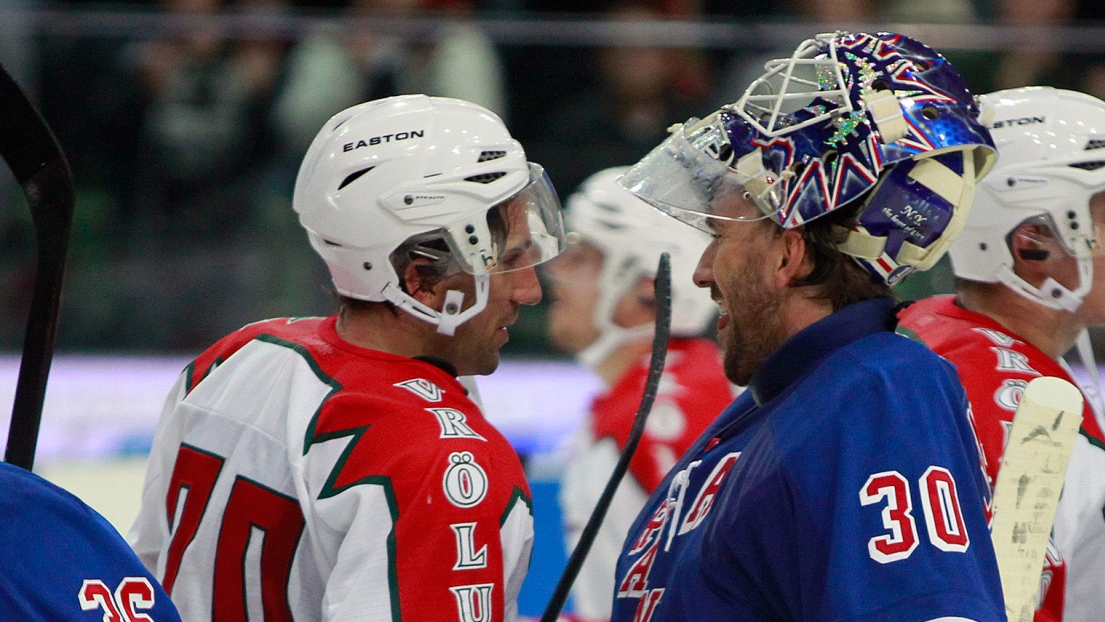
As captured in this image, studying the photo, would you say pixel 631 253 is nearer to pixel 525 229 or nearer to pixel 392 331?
pixel 525 229

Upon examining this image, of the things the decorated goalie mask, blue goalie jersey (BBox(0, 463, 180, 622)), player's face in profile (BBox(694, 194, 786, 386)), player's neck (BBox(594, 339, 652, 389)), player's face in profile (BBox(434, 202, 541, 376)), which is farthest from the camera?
player's neck (BBox(594, 339, 652, 389))

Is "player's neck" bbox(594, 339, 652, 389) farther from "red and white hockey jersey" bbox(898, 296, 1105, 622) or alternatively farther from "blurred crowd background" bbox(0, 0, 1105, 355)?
"blurred crowd background" bbox(0, 0, 1105, 355)

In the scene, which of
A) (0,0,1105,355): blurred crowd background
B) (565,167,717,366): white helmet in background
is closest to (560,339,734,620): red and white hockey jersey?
(565,167,717,366): white helmet in background

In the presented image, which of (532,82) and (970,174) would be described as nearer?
(970,174)

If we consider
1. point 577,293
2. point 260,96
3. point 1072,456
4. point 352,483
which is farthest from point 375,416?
point 260,96

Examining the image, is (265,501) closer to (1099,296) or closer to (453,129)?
(453,129)

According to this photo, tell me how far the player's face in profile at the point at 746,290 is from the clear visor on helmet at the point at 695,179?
0.01m

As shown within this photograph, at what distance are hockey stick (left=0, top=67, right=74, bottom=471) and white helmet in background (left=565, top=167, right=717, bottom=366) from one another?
86.2 inches

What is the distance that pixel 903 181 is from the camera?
1.90 meters

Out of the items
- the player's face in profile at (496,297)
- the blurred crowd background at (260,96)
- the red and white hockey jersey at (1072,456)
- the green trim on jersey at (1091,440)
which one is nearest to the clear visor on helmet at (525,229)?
the player's face in profile at (496,297)

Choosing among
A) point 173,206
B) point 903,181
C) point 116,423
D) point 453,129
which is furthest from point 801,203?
point 173,206

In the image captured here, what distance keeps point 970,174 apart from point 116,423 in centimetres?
485

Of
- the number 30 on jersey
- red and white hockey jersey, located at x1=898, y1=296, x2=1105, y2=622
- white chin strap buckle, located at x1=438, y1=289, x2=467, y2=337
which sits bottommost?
red and white hockey jersey, located at x1=898, y1=296, x2=1105, y2=622

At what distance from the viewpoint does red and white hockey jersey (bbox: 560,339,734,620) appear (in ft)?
11.3
